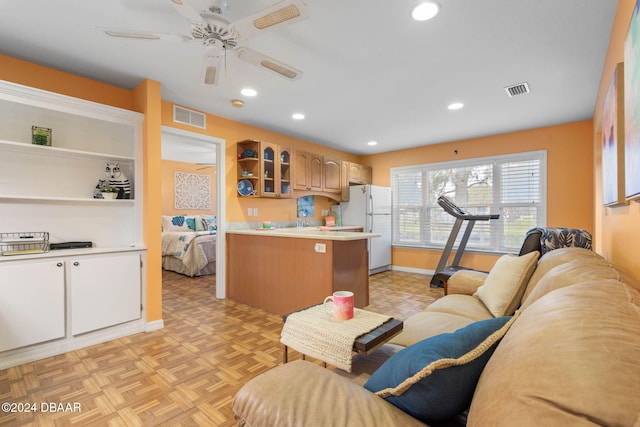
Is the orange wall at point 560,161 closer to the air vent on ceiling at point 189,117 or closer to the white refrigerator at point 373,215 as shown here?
the white refrigerator at point 373,215

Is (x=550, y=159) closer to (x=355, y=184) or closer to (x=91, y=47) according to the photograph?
(x=355, y=184)

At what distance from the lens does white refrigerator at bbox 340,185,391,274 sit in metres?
5.33

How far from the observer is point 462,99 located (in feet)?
10.7

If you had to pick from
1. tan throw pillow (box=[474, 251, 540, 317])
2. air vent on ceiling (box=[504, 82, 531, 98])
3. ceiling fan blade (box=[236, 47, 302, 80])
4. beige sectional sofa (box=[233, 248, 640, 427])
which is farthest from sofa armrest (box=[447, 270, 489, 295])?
ceiling fan blade (box=[236, 47, 302, 80])

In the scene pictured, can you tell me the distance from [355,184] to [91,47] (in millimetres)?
4479

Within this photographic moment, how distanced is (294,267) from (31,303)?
85.0 inches

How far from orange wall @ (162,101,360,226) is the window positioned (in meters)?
2.20

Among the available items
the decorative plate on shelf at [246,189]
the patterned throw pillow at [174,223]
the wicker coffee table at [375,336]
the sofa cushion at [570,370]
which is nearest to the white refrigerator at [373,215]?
the decorative plate on shelf at [246,189]

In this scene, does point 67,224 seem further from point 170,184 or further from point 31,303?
point 170,184

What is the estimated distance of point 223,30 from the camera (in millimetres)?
1803

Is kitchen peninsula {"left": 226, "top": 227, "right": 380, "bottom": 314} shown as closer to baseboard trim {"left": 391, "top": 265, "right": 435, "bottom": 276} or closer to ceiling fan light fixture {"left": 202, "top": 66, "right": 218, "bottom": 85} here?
ceiling fan light fixture {"left": 202, "top": 66, "right": 218, "bottom": 85}

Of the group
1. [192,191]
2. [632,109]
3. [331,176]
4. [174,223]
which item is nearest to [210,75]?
[632,109]

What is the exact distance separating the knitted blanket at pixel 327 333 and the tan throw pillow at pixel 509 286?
0.79 m

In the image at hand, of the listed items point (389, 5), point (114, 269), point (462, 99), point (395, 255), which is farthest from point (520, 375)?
point (395, 255)
